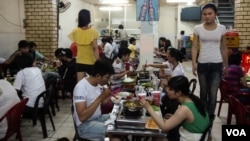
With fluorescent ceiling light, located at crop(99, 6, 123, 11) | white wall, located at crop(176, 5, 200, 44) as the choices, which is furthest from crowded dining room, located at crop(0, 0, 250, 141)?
white wall, located at crop(176, 5, 200, 44)

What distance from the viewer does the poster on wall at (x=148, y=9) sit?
5152 mm

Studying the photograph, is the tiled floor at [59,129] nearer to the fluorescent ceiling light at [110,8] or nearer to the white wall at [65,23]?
the white wall at [65,23]

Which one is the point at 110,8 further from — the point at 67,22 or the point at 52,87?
the point at 52,87

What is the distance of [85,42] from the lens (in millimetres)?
4504

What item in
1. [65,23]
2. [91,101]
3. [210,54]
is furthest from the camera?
[65,23]

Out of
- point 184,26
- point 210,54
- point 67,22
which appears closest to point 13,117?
point 210,54

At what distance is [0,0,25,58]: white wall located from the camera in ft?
20.0

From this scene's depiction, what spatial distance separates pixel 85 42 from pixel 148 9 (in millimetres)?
1436

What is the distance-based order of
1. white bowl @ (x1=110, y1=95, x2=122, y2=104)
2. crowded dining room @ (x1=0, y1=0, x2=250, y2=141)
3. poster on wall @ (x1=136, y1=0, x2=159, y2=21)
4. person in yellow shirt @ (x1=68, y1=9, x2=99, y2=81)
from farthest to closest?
poster on wall @ (x1=136, y1=0, x2=159, y2=21), person in yellow shirt @ (x1=68, y1=9, x2=99, y2=81), white bowl @ (x1=110, y1=95, x2=122, y2=104), crowded dining room @ (x1=0, y1=0, x2=250, y2=141)

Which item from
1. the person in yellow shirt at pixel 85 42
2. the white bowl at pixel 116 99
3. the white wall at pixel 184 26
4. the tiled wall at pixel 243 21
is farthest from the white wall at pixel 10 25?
the white wall at pixel 184 26

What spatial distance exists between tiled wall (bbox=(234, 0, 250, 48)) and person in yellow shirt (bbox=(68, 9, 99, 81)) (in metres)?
3.87

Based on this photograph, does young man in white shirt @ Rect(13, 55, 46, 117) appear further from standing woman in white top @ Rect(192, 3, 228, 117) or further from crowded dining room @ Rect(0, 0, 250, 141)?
standing woman in white top @ Rect(192, 3, 228, 117)

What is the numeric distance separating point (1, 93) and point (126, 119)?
5.22 ft

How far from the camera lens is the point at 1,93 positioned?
9.81ft
